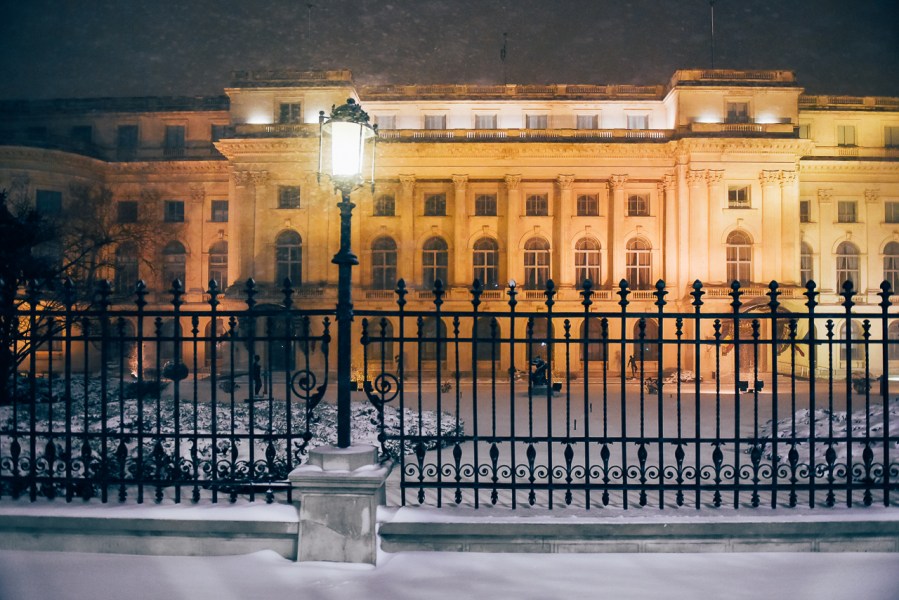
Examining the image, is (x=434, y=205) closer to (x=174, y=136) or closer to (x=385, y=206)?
(x=385, y=206)

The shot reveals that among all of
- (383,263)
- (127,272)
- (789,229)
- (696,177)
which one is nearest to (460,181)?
(383,263)

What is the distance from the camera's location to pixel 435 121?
134 feet

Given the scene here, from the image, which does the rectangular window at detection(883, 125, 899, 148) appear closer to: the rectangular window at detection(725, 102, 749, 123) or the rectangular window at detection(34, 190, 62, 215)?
the rectangular window at detection(725, 102, 749, 123)

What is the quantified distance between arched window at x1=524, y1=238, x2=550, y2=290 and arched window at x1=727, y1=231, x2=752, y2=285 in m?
10.7

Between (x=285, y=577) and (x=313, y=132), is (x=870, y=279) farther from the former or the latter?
(x=285, y=577)

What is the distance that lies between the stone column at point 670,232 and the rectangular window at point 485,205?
401 inches

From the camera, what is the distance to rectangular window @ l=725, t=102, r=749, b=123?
38281mm

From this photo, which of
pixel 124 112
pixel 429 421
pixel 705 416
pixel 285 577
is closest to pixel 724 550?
pixel 285 577

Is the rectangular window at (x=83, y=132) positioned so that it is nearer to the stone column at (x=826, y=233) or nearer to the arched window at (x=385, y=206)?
the arched window at (x=385, y=206)

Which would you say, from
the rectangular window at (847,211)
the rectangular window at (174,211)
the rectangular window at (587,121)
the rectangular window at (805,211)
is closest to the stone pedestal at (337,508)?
the rectangular window at (587,121)

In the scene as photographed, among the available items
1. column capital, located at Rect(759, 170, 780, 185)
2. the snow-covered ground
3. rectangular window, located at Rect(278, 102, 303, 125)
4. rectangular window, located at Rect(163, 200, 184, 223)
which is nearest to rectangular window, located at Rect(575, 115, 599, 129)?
column capital, located at Rect(759, 170, 780, 185)

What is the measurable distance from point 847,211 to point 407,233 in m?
28.6

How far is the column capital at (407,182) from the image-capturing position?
38625mm

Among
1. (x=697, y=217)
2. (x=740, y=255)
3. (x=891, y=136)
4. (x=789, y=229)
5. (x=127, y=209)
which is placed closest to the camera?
(x=697, y=217)
